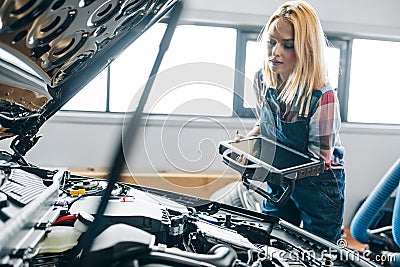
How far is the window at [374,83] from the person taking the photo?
328 cm

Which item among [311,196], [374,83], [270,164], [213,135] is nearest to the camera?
[270,164]

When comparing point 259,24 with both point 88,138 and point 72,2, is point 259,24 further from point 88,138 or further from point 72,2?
point 72,2

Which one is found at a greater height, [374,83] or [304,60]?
[374,83]

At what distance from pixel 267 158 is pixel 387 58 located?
2.39m

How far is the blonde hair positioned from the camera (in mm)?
1578

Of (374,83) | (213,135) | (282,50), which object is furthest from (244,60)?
(282,50)

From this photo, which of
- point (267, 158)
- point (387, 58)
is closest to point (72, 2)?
point (267, 158)

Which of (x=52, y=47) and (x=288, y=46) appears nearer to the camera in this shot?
(x=52, y=47)

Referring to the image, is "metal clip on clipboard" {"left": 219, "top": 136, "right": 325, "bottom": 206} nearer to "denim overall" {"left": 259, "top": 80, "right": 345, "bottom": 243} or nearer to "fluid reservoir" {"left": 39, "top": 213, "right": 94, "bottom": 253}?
"denim overall" {"left": 259, "top": 80, "right": 345, "bottom": 243}

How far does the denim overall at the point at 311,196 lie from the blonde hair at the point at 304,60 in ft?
0.13

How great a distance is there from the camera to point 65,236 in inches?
30.5

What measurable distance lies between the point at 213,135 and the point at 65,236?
219 cm

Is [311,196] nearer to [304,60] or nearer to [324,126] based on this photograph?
[324,126]

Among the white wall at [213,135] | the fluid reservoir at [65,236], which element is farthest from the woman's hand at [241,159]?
the white wall at [213,135]
